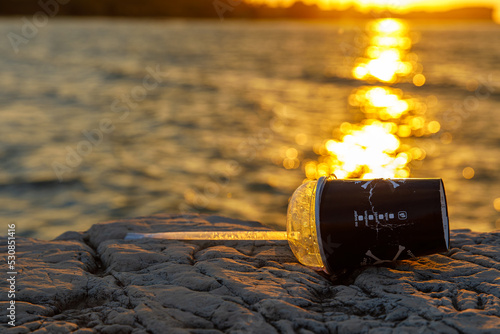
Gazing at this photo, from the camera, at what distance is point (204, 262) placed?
8.77ft

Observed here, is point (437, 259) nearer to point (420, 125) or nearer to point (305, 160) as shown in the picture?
point (305, 160)

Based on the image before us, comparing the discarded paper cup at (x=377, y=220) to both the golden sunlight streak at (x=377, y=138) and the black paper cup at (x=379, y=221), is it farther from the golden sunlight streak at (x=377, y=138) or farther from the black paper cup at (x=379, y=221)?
the golden sunlight streak at (x=377, y=138)

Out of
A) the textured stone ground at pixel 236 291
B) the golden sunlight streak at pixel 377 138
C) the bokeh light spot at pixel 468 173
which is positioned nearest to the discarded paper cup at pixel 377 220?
the textured stone ground at pixel 236 291

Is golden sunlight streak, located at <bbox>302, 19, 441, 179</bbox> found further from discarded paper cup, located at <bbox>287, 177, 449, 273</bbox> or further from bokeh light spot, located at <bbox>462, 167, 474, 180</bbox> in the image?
discarded paper cup, located at <bbox>287, 177, 449, 273</bbox>

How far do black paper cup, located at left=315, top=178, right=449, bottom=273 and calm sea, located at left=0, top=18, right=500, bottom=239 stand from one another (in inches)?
208

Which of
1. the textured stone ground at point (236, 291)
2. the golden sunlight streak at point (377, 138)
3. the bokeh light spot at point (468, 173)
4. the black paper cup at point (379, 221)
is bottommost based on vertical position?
the textured stone ground at point (236, 291)

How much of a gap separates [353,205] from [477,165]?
951cm

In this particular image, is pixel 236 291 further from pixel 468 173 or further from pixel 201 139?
pixel 201 139

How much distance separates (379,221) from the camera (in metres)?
2.31

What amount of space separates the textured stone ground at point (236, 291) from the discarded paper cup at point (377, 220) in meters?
0.18

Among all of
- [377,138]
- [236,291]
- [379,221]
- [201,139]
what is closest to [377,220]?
[379,221]

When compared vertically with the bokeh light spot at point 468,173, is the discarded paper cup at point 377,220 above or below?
below

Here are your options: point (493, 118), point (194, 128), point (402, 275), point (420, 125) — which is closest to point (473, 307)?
point (402, 275)

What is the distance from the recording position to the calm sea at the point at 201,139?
825 centimetres
